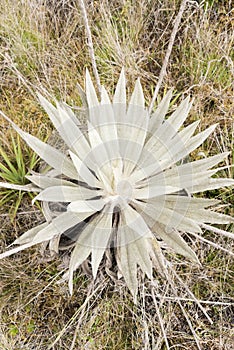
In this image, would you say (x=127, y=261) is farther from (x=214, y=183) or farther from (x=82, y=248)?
(x=214, y=183)

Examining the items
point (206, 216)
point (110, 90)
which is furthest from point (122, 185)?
point (110, 90)

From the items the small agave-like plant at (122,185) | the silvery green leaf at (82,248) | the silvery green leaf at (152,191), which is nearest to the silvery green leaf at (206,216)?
the small agave-like plant at (122,185)

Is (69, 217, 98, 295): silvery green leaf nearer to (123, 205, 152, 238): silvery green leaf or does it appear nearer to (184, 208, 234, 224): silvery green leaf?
(123, 205, 152, 238): silvery green leaf

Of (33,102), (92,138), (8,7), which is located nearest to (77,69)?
(33,102)

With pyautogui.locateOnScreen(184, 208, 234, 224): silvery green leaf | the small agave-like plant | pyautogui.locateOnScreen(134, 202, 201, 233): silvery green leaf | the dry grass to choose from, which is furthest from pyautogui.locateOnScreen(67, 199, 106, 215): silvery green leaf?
the dry grass

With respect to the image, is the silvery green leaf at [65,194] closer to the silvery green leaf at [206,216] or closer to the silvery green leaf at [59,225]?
the silvery green leaf at [59,225]
